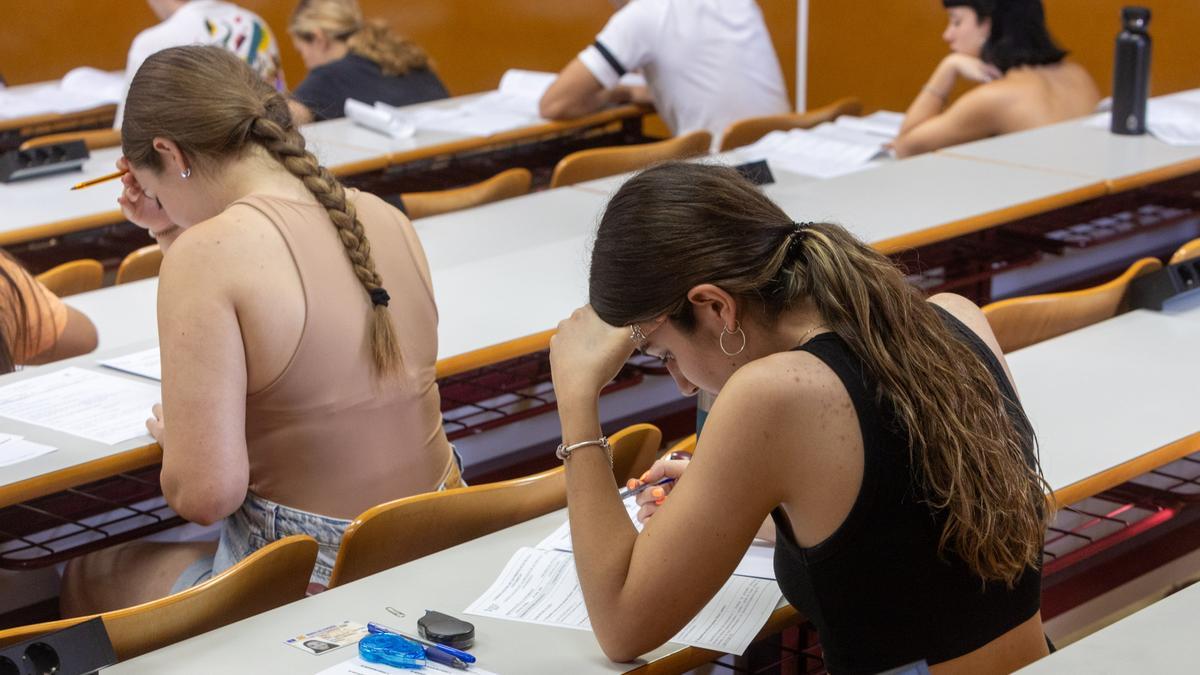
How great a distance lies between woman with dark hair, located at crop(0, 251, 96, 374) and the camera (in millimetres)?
2646

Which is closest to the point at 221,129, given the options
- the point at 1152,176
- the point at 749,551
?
the point at 749,551

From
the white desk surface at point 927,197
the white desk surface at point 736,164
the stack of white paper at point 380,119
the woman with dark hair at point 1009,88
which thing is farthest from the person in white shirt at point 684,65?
the white desk surface at point 927,197

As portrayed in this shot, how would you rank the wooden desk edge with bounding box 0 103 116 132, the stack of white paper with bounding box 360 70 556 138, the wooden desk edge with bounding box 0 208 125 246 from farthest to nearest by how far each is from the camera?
1. the wooden desk edge with bounding box 0 103 116 132
2. the stack of white paper with bounding box 360 70 556 138
3. the wooden desk edge with bounding box 0 208 125 246

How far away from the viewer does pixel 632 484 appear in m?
1.92

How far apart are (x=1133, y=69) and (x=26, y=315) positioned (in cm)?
299

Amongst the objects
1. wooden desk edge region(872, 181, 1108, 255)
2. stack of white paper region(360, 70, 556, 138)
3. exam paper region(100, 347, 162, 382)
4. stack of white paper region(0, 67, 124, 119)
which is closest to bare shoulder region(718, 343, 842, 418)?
exam paper region(100, 347, 162, 382)

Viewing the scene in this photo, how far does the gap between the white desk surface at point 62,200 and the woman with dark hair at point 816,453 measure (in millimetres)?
2101

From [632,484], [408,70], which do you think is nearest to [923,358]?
[632,484]

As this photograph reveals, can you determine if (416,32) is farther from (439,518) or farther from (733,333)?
(733,333)

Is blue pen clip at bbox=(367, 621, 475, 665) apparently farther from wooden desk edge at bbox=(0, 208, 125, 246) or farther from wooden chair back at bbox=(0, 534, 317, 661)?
wooden desk edge at bbox=(0, 208, 125, 246)

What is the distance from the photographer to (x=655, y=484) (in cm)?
188

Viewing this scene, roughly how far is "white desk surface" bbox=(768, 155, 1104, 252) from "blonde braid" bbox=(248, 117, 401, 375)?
1.29m

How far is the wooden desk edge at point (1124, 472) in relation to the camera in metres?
1.97

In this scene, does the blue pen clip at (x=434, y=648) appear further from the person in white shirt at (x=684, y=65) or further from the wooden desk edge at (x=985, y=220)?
the person in white shirt at (x=684, y=65)
